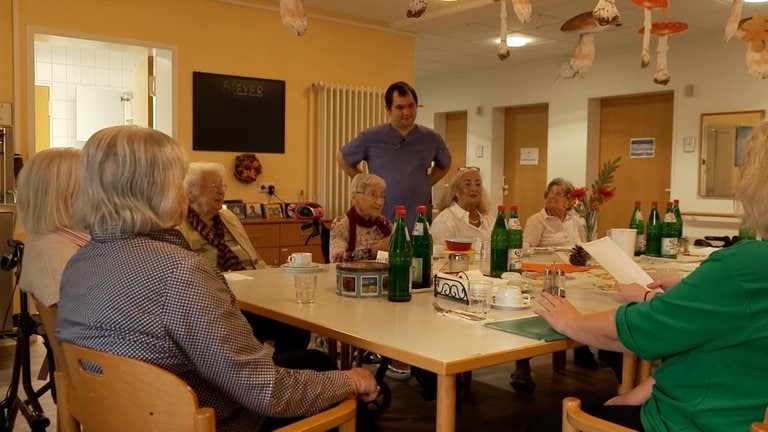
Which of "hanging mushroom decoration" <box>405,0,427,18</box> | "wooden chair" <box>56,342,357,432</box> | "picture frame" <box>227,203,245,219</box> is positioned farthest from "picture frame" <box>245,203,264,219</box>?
"wooden chair" <box>56,342,357,432</box>

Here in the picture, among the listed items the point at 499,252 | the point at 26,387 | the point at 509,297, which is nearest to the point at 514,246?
the point at 499,252

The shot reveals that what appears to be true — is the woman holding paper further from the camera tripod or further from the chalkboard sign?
the chalkboard sign

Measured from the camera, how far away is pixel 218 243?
3086mm

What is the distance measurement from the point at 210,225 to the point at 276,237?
2.23 metres

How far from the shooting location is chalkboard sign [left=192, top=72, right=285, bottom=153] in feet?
17.4

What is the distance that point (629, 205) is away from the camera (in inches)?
293

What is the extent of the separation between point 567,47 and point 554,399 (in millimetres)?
4717

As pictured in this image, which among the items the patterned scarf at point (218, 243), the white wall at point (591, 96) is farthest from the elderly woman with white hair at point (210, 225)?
the white wall at point (591, 96)

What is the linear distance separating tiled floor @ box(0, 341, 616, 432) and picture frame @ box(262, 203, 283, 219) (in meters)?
1.97

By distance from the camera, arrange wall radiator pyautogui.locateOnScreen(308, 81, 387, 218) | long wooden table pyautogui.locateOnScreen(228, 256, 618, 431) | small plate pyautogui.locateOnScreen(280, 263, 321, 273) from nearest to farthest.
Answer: long wooden table pyautogui.locateOnScreen(228, 256, 618, 431), small plate pyautogui.locateOnScreen(280, 263, 321, 273), wall radiator pyautogui.locateOnScreen(308, 81, 387, 218)

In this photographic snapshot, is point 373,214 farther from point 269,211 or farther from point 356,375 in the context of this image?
point 269,211

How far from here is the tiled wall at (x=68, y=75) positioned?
686 centimetres

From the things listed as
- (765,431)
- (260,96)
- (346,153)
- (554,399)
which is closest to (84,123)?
(260,96)

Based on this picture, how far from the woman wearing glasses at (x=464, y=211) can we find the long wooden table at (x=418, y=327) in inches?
53.4
